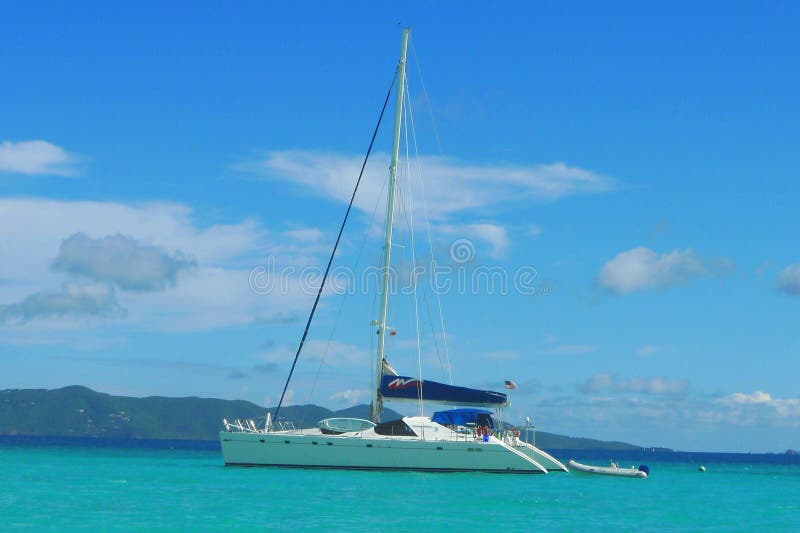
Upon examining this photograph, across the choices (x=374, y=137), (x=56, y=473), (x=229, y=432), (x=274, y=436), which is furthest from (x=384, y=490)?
(x=56, y=473)

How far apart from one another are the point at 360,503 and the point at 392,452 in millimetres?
8901

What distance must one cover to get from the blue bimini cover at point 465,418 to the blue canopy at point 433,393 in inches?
25.2

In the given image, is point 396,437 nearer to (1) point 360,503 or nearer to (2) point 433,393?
(2) point 433,393

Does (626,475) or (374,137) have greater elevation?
(374,137)

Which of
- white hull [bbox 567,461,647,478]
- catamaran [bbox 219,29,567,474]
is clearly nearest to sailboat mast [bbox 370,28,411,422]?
catamaran [bbox 219,29,567,474]

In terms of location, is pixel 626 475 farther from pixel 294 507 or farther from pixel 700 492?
pixel 294 507

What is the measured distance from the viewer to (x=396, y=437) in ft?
136

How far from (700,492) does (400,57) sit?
91.5 feet

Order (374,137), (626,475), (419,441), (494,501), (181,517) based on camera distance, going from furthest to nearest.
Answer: (626,475) < (374,137) < (419,441) < (494,501) < (181,517)

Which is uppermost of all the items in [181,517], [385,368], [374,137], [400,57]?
[400,57]

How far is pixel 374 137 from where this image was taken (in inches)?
1877

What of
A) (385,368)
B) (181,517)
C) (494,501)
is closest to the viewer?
(181,517)

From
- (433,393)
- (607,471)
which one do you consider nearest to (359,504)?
(433,393)

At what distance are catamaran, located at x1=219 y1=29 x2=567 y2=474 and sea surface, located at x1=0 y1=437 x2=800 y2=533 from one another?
0.75m
